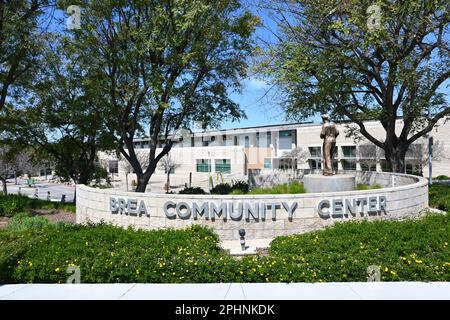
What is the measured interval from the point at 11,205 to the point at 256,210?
12.5 metres

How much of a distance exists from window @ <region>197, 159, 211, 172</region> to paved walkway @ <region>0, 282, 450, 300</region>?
1681 inches

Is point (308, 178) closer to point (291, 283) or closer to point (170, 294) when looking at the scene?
point (291, 283)

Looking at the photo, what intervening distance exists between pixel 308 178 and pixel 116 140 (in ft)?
37.1

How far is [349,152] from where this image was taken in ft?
128

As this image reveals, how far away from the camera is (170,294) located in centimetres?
571

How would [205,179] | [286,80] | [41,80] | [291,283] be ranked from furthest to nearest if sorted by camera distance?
[205,179] < [41,80] < [286,80] < [291,283]

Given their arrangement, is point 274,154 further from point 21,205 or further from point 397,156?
point 21,205

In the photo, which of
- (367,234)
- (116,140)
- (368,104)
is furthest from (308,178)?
(116,140)

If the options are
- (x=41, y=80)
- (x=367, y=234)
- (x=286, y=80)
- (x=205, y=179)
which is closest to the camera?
(x=367, y=234)

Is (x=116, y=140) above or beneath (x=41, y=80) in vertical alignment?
beneath

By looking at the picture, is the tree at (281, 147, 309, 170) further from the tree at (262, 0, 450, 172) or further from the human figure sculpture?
the human figure sculpture

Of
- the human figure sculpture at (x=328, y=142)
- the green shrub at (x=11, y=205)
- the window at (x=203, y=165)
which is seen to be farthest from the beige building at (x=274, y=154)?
the human figure sculpture at (x=328, y=142)

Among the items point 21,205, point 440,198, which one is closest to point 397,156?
point 440,198

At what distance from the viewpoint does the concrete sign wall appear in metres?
9.84
